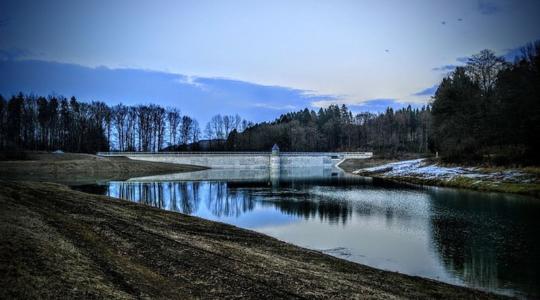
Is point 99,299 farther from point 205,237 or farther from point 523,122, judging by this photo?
point 523,122

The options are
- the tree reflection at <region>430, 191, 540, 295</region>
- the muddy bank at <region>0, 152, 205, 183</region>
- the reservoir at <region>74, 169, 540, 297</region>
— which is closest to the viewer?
the tree reflection at <region>430, 191, 540, 295</region>

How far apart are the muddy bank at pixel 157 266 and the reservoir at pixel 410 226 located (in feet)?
9.48

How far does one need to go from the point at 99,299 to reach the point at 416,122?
198687 mm

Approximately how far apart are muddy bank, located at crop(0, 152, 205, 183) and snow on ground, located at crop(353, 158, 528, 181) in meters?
54.0

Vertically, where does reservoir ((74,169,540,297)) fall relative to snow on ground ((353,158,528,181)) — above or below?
below

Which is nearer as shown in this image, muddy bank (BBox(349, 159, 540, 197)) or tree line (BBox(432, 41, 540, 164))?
muddy bank (BBox(349, 159, 540, 197))

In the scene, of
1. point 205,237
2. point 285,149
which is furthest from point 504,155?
point 285,149

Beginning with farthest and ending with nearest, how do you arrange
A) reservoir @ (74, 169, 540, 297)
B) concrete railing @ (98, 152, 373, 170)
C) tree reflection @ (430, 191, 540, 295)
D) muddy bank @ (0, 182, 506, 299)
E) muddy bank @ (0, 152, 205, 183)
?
concrete railing @ (98, 152, 373, 170) < muddy bank @ (0, 152, 205, 183) < reservoir @ (74, 169, 540, 297) < tree reflection @ (430, 191, 540, 295) < muddy bank @ (0, 182, 506, 299)

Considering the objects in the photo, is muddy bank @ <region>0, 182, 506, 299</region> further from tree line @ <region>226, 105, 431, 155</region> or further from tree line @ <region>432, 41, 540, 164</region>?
tree line @ <region>226, 105, 431, 155</region>

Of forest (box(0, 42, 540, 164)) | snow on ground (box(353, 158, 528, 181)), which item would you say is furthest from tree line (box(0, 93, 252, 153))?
snow on ground (box(353, 158, 528, 181))

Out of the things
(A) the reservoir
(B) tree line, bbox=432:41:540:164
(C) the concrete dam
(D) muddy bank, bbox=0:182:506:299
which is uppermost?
(B) tree line, bbox=432:41:540:164

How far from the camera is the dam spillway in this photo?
109438 millimetres

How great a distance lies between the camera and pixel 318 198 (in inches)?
1849

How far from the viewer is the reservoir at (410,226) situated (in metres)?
19.1
